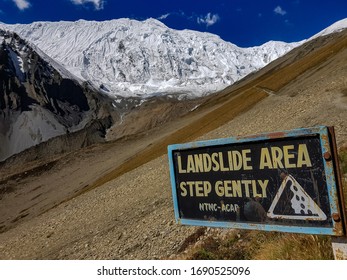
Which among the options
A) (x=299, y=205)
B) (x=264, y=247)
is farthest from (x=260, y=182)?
(x=264, y=247)

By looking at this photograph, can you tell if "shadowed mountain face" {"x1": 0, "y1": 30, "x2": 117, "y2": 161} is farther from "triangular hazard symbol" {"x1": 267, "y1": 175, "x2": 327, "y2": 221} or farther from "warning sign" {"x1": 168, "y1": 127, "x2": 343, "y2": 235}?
"triangular hazard symbol" {"x1": 267, "y1": 175, "x2": 327, "y2": 221}

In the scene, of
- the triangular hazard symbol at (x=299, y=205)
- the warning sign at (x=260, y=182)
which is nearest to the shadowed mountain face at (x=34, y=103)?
the warning sign at (x=260, y=182)

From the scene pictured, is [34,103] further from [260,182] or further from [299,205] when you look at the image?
[299,205]

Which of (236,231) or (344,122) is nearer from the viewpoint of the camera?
(236,231)

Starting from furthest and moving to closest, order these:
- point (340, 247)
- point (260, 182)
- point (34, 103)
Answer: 1. point (34, 103)
2. point (260, 182)
3. point (340, 247)

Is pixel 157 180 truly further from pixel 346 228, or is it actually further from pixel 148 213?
Answer: pixel 346 228

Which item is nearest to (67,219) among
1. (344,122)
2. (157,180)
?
(157,180)
